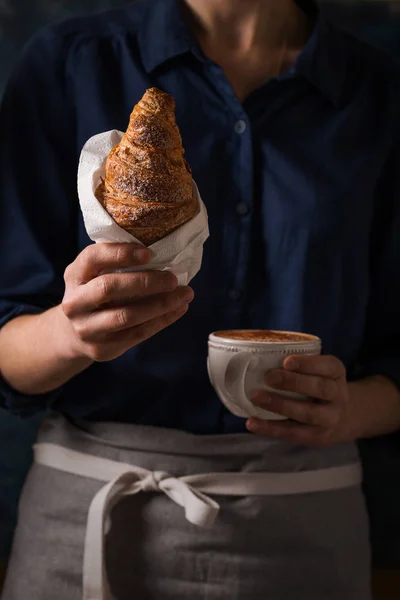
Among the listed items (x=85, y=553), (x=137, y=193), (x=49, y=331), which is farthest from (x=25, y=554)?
(x=137, y=193)

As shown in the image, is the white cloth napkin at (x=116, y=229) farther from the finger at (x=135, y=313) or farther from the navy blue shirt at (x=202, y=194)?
the navy blue shirt at (x=202, y=194)

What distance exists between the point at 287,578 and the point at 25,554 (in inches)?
13.8

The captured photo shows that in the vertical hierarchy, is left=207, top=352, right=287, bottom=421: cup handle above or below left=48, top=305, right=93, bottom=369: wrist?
below

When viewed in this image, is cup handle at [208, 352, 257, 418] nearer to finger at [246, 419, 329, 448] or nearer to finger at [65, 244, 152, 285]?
finger at [246, 419, 329, 448]

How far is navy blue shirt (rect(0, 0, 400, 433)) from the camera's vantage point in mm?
993

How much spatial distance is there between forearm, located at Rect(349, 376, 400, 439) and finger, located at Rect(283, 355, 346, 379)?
0.50ft

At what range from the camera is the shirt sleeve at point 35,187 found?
0.98 metres

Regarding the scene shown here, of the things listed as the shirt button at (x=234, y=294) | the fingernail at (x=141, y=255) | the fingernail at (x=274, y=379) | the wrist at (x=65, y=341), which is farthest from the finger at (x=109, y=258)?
the shirt button at (x=234, y=294)

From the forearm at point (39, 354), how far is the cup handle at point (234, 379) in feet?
0.52

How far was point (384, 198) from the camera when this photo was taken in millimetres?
1144

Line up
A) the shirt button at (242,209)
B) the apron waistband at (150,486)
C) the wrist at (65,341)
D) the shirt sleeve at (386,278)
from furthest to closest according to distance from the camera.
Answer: the shirt sleeve at (386,278) < the shirt button at (242,209) < the apron waistband at (150,486) < the wrist at (65,341)

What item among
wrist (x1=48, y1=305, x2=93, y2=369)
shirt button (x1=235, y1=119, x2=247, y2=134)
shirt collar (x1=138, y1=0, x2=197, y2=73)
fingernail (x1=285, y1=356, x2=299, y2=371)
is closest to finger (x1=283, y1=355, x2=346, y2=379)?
fingernail (x1=285, y1=356, x2=299, y2=371)

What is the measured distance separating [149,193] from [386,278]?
0.58m

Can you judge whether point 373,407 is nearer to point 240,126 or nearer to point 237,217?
point 237,217
